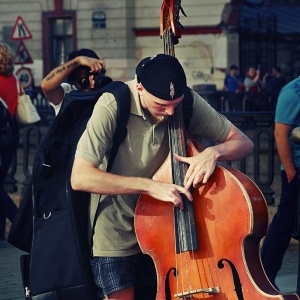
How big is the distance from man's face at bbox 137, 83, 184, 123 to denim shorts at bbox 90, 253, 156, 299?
1.94 feet

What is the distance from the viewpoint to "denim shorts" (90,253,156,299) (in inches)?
188

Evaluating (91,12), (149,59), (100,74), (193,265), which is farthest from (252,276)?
(91,12)

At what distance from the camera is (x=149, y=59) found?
472 cm

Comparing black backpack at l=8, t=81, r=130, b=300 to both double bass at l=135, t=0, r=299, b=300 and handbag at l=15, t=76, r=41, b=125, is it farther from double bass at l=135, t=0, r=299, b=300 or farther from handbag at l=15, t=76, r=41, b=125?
handbag at l=15, t=76, r=41, b=125

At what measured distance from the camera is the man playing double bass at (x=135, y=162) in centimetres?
464

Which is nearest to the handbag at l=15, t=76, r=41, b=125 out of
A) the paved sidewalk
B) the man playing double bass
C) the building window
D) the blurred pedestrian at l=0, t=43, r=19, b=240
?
the blurred pedestrian at l=0, t=43, r=19, b=240

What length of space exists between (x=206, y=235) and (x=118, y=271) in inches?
15.5

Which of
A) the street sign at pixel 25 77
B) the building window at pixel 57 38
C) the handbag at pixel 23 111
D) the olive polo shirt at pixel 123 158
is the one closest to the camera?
the olive polo shirt at pixel 123 158

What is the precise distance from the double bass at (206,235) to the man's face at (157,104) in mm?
89

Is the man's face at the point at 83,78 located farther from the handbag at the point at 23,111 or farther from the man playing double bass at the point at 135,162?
the handbag at the point at 23,111

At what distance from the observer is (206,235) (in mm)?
4648

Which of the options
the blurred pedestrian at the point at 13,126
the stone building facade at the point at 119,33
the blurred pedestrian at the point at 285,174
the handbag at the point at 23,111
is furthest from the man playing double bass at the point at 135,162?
the stone building facade at the point at 119,33

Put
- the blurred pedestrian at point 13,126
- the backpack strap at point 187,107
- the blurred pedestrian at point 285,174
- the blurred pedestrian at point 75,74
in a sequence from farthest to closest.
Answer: the blurred pedestrian at point 13,126 < the blurred pedestrian at point 285,174 < the blurred pedestrian at point 75,74 < the backpack strap at point 187,107

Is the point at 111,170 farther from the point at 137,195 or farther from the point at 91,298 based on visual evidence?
the point at 91,298
